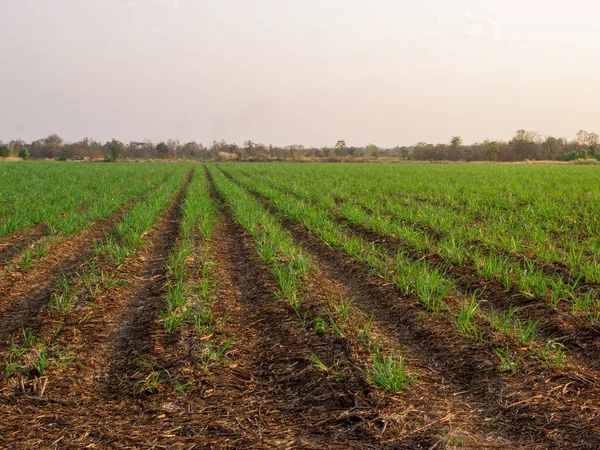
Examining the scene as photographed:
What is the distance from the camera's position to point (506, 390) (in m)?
3.38

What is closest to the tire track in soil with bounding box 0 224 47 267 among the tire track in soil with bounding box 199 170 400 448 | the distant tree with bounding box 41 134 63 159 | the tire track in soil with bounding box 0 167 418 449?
the tire track in soil with bounding box 199 170 400 448

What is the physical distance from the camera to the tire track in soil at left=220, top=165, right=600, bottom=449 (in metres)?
2.89

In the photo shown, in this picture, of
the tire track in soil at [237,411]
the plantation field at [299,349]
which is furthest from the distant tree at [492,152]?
the tire track in soil at [237,411]

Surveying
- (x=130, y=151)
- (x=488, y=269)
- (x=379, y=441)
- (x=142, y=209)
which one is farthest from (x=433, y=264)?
(x=130, y=151)

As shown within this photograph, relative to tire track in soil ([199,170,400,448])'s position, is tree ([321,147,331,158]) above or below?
above

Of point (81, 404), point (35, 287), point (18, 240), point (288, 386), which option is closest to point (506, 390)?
point (288, 386)

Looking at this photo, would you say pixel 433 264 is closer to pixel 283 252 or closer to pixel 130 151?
pixel 283 252

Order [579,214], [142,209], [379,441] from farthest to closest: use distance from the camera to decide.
Answer: [142,209], [579,214], [379,441]

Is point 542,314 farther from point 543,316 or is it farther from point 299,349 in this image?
point 299,349

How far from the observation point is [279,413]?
3.19 metres

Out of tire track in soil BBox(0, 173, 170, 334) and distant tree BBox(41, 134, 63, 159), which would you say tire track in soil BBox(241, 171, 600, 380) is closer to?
tire track in soil BBox(0, 173, 170, 334)

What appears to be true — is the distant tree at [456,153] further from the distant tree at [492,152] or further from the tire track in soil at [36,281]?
the tire track in soil at [36,281]

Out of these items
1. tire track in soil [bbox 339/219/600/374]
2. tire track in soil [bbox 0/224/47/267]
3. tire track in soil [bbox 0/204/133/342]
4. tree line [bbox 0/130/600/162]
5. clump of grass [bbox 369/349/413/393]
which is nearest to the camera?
clump of grass [bbox 369/349/413/393]

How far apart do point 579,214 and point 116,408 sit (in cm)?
1111
